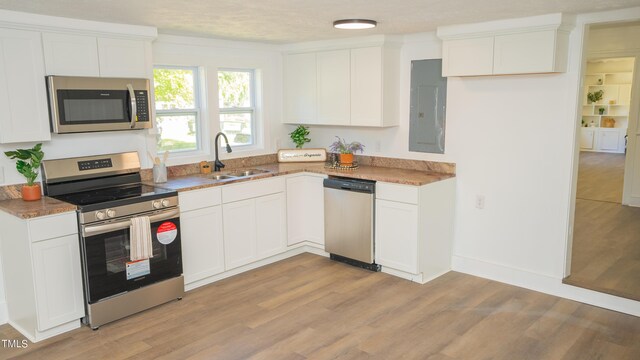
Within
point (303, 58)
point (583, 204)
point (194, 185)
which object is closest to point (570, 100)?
point (303, 58)

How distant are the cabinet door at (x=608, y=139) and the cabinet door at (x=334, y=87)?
9.30 meters

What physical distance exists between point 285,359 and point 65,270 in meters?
1.63

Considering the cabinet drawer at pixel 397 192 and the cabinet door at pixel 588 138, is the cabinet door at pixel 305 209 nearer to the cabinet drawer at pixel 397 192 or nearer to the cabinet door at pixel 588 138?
the cabinet drawer at pixel 397 192

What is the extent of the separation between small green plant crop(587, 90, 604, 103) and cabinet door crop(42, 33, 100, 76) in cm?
1149

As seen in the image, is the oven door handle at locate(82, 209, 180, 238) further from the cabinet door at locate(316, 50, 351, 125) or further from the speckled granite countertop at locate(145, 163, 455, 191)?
the cabinet door at locate(316, 50, 351, 125)

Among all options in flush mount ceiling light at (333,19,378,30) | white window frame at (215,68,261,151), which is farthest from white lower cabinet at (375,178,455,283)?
white window frame at (215,68,261,151)

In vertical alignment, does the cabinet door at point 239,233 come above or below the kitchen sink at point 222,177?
below

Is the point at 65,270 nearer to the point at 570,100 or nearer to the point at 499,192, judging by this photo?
the point at 499,192

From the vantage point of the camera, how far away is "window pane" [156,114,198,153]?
470 cm

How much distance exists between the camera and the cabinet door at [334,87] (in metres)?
4.97

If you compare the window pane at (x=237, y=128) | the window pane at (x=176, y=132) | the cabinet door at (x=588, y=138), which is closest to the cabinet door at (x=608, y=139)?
the cabinet door at (x=588, y=138)

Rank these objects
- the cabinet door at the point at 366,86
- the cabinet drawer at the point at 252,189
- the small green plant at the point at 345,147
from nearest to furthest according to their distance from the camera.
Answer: the cabinet drawer at the point at 252,189, the cabinet door at the point at 366,86, the small green plant at the point at 345,147

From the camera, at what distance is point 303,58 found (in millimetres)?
5289

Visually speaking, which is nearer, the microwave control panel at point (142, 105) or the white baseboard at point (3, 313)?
the white baseboard at point (3, 313)
